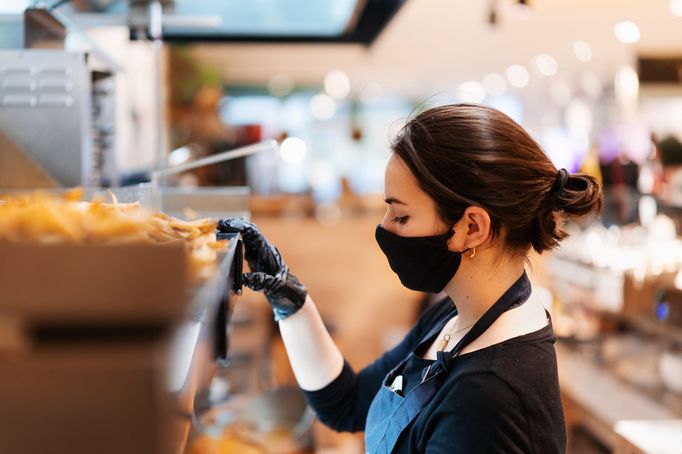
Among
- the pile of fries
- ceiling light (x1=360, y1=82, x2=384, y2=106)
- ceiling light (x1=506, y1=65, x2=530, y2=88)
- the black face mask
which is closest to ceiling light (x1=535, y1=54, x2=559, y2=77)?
ceiling light (x1=506, y1=65, x2=530, y2=88)

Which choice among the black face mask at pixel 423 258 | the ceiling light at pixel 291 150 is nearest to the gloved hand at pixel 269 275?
the black face mask at pixel 423 258

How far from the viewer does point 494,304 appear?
4.46 feet

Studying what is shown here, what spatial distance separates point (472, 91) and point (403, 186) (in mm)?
12275

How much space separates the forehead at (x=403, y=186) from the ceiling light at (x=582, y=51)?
7468 millimetres

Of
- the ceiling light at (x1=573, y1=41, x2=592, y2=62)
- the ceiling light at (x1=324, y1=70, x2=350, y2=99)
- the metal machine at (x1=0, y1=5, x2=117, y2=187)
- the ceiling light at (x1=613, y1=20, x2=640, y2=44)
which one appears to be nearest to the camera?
the metal machine at (x1=0, y1=5, x2=117, y2=187)

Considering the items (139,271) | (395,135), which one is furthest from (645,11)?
(139,271)

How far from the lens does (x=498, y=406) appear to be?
1.15m

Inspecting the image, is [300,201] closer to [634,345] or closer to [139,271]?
[634,345]

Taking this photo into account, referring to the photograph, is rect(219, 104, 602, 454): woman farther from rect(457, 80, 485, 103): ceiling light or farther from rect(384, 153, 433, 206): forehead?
rect(457, 80, 485, 103): ceiling light

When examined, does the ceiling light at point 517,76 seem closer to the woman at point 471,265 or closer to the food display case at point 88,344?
the woman at point 471,265

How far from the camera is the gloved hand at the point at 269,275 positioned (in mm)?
1455

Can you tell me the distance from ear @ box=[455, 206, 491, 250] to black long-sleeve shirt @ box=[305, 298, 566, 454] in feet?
0.73

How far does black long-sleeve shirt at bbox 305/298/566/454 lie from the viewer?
44.9 inches

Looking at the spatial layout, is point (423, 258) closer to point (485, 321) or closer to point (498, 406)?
point (485, 321)
